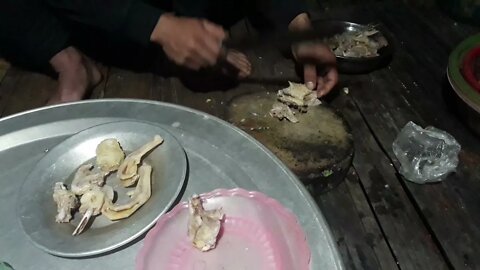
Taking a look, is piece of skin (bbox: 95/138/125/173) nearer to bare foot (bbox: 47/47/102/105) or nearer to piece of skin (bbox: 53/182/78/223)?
piece of skin (bbox: 53/182/78/223)

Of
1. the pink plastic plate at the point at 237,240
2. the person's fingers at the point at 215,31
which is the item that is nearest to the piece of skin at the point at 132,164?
the pink plastic plate at the point at 237,240

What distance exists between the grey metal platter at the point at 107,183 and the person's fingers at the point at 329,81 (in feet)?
2.40

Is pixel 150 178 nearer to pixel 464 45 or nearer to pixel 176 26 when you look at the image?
pixel 176 26

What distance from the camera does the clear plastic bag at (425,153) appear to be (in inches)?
49.0

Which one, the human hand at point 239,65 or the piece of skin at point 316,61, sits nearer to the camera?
the piece of skin at point 316,61

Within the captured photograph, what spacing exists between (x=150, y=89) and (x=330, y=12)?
0.85 m

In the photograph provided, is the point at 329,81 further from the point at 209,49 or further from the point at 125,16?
the point at 125,16

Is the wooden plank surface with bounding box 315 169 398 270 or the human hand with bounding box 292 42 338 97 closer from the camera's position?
the wooden plank surface with bounding box 315 169 398 270

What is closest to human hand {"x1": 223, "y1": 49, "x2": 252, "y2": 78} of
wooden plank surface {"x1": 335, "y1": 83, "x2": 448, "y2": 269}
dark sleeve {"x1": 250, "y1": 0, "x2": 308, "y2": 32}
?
dark sleeve {"x1": 250, "y1": 0, "x2": 308, "y2": 32}

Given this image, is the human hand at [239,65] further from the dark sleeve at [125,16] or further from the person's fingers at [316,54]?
the dark sleeve at [125,16]

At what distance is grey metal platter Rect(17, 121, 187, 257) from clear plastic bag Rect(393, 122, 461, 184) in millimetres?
736

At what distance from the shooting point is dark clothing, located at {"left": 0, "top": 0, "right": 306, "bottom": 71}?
1288mm

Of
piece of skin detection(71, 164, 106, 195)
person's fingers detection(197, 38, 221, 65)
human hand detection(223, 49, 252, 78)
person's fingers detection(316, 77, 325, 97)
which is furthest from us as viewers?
human hand detection(223, 49, 252, 78)

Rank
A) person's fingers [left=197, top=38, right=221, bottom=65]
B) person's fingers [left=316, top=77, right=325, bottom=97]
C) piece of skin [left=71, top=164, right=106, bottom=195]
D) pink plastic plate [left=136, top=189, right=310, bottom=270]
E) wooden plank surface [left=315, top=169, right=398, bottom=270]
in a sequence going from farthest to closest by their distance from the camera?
person's fingers [left=316, top=77, right=325, bottom=97] → person's fingers [left=197, top=38, right=221, bottom=65] → wooden plank surface [left=315, top=169, right=398, bottom=270] → piece of skin [left=71, top=164, right=106, bottom=195] → pink plastic plate [left=136, top=189, right=310, bottom=270]
